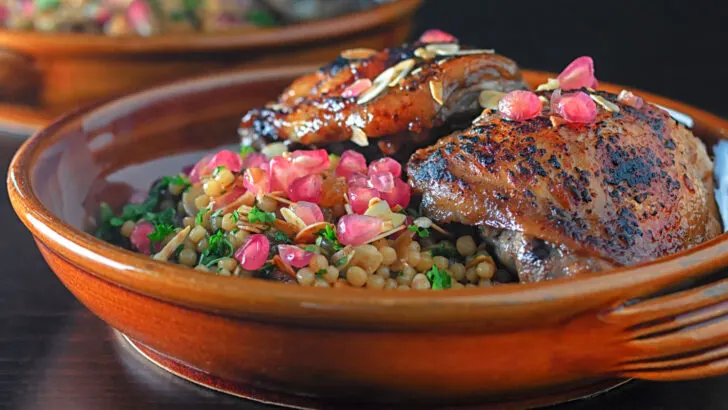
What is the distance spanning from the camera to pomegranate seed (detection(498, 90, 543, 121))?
233 centimetres

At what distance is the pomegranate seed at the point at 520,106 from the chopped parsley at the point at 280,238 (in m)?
0.71

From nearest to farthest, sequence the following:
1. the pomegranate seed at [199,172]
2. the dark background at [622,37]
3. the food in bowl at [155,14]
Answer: the pomegranate seed at [199,172] < the food in bowl at [155,14] < the dark background at [622,37]

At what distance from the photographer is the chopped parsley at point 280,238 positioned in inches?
91.1

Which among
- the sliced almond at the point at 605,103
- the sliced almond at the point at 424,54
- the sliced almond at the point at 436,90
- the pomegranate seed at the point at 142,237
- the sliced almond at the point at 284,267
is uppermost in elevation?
the sliced almond at the point at 605,103

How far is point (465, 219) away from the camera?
2.19m

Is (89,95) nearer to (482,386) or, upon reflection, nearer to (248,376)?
(248,376)

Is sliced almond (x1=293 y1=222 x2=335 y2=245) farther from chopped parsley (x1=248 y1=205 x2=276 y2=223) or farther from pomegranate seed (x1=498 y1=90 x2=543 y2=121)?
pomegranate seed (x1=498 y1=90 x2=543 y2=121)

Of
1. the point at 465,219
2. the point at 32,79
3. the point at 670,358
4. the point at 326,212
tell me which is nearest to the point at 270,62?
the point at 32,79

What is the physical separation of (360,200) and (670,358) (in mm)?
933

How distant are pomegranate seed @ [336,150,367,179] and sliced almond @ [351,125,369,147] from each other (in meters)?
0.05

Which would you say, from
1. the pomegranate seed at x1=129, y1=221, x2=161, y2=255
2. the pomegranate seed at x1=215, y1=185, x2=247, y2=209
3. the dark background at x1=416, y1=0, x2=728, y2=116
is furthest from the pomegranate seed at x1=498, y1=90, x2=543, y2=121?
the dark background at x1=416, y1=0, x2=728, y2=116

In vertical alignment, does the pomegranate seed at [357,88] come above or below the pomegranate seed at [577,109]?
below

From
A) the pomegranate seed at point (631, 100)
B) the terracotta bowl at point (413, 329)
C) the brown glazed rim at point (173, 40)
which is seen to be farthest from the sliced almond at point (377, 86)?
the brown glazed rim at point (173, 40)

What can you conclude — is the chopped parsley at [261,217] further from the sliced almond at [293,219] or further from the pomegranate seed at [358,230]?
the pomegranate seed at [358,230]
